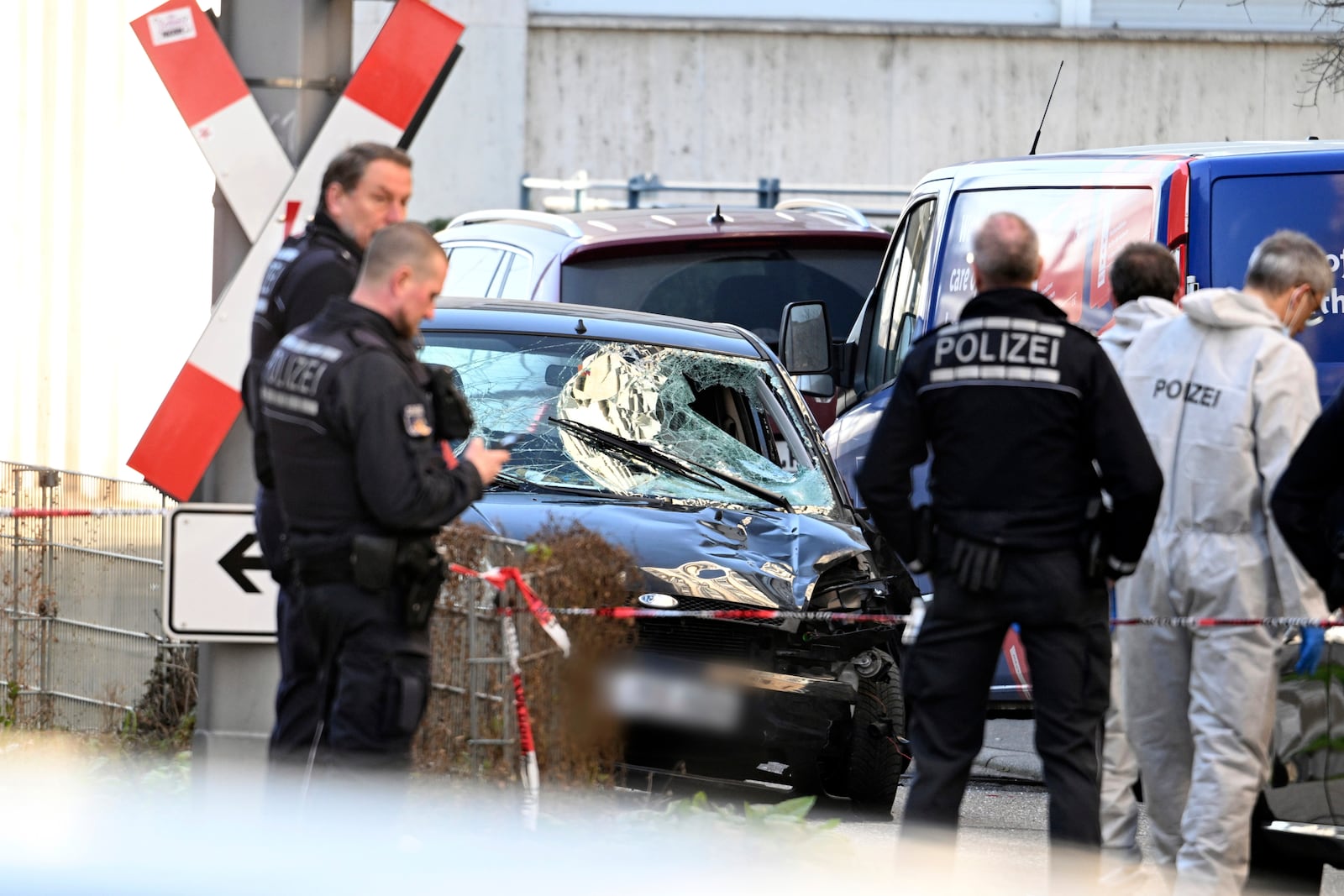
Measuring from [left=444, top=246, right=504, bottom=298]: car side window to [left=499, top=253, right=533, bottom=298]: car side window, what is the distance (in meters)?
0.21

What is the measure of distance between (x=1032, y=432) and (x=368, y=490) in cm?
168

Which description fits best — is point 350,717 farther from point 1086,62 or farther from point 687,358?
point 1086,62

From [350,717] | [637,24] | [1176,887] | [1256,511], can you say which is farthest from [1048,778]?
[637,24]

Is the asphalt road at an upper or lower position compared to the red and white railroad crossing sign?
lower

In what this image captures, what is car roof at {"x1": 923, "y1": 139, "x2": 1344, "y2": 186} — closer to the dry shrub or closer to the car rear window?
the car rear window

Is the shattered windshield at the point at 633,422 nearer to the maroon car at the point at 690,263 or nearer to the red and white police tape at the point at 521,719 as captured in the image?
the red and white police tape at the point at 521,719

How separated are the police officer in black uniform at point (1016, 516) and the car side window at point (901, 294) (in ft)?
10.9

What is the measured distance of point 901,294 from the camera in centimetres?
876

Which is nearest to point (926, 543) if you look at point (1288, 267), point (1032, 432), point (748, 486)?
point (1032, 432)

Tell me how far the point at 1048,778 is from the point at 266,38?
2.71 m

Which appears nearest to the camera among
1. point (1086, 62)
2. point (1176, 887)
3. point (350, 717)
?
point (350, 717)

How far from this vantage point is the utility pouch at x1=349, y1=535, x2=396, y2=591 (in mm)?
4223

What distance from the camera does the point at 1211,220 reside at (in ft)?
21.8

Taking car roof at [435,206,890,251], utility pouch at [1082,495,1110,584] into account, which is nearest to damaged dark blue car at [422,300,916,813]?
utility pouch at [1082,495,1110,584]
